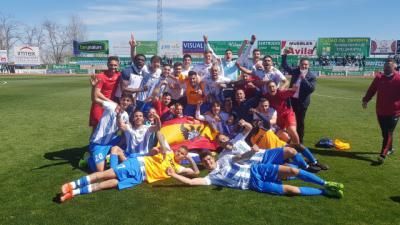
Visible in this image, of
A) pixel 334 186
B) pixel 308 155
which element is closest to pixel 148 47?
pixel 308 155

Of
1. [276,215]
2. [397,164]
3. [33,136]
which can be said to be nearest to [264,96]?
[397,164]

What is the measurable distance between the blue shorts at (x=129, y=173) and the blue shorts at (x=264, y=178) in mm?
1898

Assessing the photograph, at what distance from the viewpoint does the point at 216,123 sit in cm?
814

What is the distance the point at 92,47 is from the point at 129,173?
58.6 meters

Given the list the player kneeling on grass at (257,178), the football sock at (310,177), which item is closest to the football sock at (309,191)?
the player kneeling on grass at (257,178)

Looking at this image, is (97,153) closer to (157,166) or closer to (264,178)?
(157,166)

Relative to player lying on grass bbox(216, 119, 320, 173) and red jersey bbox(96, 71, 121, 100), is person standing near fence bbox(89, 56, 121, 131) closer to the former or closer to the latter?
red jersey bbox(96, 71, 121, 100)

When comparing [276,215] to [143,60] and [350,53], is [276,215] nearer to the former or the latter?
[143,60]

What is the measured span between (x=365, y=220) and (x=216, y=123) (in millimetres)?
3988

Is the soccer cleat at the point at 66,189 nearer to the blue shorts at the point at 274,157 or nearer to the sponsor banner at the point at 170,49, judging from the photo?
the blue shorts at the point at 274,157

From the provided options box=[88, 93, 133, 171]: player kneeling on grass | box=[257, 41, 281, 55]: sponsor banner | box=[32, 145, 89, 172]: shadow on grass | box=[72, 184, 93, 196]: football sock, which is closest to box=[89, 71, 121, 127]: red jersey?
box=[88, 93, 133, 171]: player kneeling on grass

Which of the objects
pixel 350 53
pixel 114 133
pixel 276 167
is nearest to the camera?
pixel 276 167

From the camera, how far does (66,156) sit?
809 centimetres

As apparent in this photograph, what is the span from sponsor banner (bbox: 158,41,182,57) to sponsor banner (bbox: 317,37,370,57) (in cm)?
2159
